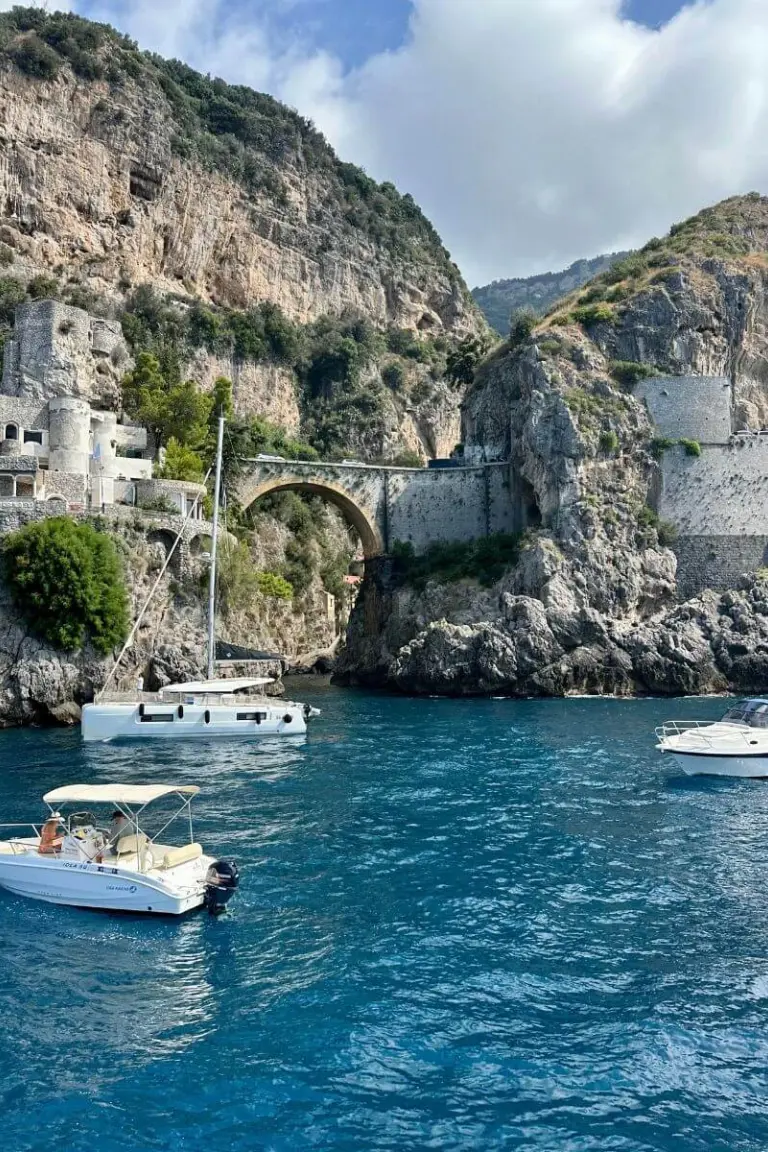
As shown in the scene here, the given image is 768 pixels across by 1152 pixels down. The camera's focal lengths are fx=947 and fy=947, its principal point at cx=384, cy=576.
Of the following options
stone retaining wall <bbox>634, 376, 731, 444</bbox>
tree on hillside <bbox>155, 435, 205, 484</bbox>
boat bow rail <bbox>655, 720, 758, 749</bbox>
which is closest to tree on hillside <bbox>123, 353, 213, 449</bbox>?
tree on hillside <bbox>155, 435, 205, 484</bbox>

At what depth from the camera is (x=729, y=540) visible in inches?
2156

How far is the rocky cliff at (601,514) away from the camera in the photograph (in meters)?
48.3

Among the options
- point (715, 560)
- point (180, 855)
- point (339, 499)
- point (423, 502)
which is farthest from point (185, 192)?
point (180, 855)

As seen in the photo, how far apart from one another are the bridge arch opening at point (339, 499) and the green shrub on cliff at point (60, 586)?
18.1 metres

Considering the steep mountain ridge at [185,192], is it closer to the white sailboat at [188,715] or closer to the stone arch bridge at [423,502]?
the stone arch bridge at [423,502]

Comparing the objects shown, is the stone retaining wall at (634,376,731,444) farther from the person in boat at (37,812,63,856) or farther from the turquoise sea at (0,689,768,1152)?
the person in boat at (37,812,63,856)

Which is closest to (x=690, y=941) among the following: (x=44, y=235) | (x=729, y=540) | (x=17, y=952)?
(x=17, y=952)

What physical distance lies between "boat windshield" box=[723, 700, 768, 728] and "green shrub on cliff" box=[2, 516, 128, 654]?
79.9 feet

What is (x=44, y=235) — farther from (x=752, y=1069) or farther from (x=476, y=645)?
(x=752, y=1069)

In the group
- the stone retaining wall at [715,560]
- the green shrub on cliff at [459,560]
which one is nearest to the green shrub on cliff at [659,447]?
the stone retaining wall at [715,560]

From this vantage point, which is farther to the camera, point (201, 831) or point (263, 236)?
point (263, 236)

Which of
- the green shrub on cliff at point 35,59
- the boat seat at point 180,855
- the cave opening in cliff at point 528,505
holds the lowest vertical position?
the boat seat at point 180,855

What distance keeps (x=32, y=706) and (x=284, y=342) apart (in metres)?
49.0

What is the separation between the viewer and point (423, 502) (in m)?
60.2
